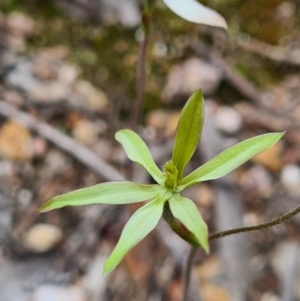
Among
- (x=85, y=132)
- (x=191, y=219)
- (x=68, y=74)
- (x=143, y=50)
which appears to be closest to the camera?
(x=191, y=219)

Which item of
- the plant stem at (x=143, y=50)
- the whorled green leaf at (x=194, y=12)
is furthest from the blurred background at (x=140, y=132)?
the whorled green leaf at (x=194, y=12)

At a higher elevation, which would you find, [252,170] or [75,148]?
[75,148]

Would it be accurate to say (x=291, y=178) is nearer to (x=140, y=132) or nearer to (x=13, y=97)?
(x=140, y=132)

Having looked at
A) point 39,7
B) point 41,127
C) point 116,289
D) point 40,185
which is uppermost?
point 39,7

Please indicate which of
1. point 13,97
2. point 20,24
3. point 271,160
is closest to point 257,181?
point 271,160

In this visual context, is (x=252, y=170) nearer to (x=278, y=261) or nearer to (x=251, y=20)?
(x=278, y=261)

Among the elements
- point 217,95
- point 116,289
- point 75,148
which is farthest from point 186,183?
point 217,95
